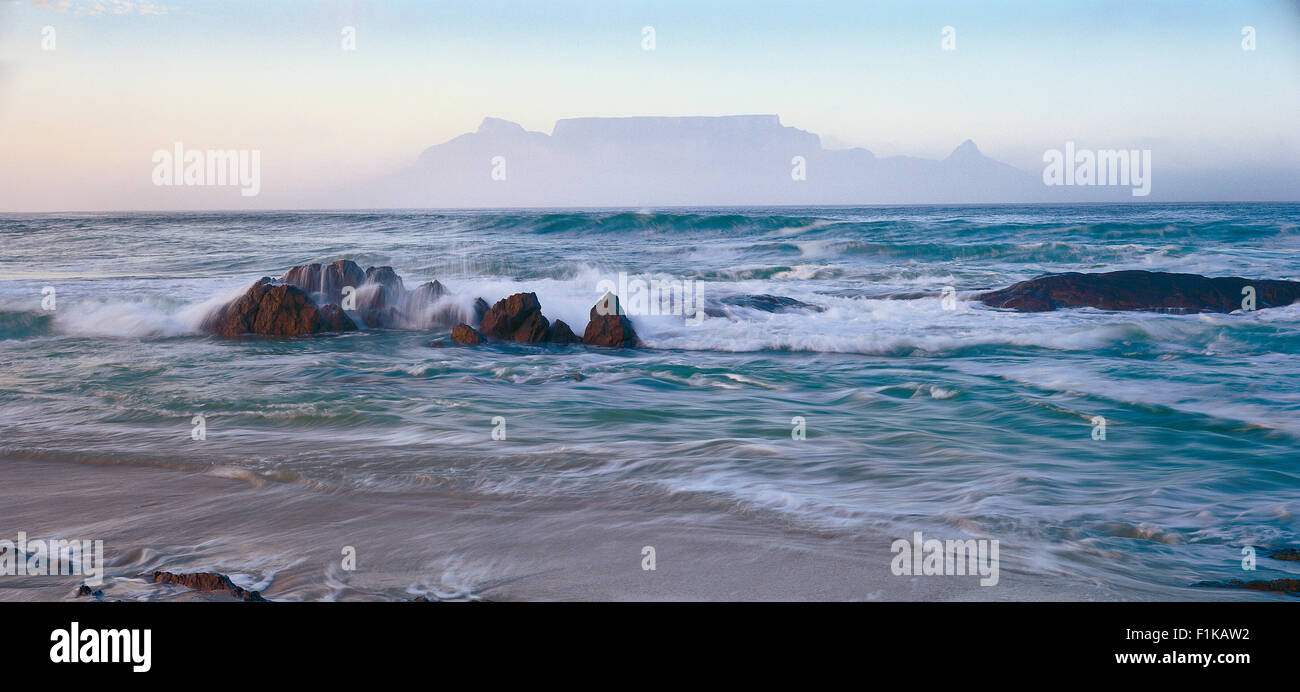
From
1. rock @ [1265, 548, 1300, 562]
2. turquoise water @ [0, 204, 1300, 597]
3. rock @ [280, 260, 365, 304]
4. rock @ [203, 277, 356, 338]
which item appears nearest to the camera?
rock @ [1265, 548, 1300, 562]

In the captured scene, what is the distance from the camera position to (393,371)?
8680 millimetres

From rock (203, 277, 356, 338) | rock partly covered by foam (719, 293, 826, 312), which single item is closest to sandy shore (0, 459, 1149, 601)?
rock (203, 277, 356, 338)

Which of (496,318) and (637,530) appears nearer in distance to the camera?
(637,530)

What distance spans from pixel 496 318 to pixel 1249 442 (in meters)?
8.40

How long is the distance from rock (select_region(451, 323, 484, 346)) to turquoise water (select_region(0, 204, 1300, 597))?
0.63m

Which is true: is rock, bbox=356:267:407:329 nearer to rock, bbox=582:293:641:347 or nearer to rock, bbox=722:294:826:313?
rock, bbox=582:293:641:347

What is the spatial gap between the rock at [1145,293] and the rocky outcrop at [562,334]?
7166 millimetres

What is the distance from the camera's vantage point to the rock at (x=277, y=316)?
11.3 meters

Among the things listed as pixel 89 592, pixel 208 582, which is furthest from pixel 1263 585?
pixel 89 592

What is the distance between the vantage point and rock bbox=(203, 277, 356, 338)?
446 inches

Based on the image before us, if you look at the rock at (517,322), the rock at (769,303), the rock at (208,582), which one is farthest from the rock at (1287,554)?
the rock at (769,303)
